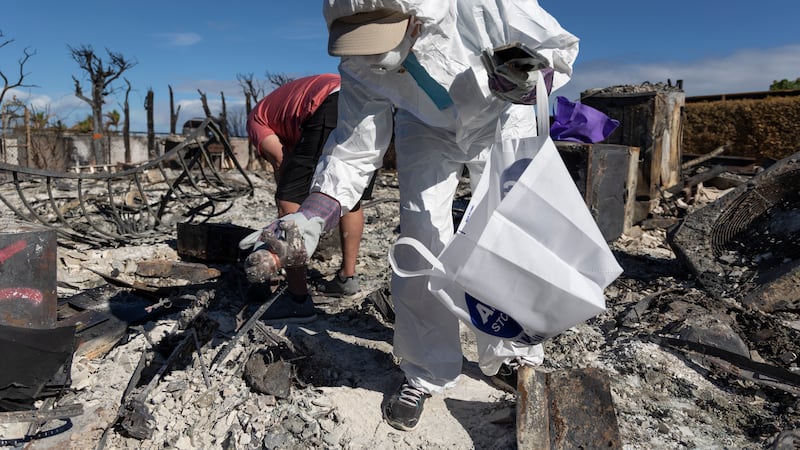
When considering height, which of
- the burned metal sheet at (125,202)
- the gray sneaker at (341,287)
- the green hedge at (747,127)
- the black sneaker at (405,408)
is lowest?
the black sneaker at (405,408)

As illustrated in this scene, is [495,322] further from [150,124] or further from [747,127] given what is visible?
[150,124]

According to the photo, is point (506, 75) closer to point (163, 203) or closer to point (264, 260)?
point (264, 260)

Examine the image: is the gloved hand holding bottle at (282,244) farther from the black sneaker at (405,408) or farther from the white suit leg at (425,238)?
the black sneaker at (405,408)

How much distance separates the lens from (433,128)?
2.07m

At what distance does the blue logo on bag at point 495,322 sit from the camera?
5.54 ft

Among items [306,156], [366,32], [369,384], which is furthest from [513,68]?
[306,156]

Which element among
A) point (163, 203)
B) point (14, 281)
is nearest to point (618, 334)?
point (14, 281)

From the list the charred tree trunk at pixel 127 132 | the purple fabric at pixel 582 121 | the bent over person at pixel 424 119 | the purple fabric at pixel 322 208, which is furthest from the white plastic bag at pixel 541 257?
the charred tree trunk at pixel 127 132

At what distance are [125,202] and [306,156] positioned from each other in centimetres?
347

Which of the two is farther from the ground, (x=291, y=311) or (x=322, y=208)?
(x=322, y=208)

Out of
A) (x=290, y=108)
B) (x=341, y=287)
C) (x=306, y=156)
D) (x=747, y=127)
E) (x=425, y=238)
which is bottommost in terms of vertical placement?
(x=341, y=287)

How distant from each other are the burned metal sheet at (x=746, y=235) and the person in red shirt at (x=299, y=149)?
221 cm

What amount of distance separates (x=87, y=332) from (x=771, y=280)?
3600mm

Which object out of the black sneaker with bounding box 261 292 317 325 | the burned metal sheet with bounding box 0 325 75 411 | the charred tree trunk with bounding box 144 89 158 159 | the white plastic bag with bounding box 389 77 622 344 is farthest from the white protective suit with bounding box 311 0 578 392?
the charred tree trunk with bounding box 144 89 158 159
